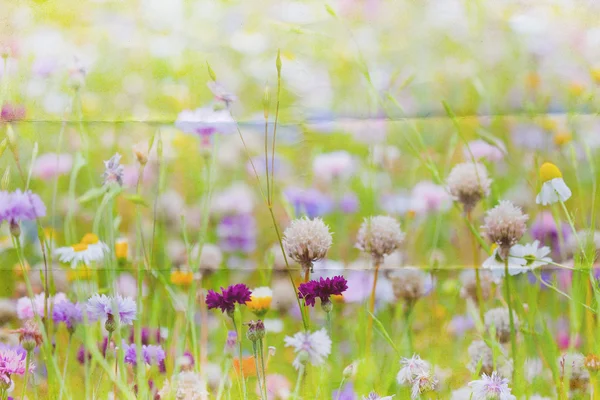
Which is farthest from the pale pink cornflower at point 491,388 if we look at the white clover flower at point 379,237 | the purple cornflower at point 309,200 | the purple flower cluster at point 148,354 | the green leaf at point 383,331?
the purple flower cluster at point 148,354

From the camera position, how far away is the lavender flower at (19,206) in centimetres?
97

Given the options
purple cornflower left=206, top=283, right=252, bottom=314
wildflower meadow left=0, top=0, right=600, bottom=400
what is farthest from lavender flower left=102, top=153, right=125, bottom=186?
purple cornflower left=206, top=283, right=252, bottom=314

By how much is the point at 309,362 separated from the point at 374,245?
0.64 ft

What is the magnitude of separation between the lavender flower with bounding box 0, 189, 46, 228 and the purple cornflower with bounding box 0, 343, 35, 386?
7.3 inches

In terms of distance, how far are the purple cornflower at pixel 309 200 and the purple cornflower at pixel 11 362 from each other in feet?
1.49

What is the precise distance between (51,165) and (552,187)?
0.73 meters

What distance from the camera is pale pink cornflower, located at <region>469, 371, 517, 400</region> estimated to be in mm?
929

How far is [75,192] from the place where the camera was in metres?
0.97

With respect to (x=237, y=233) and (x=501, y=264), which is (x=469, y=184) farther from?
(x=237, y=233)

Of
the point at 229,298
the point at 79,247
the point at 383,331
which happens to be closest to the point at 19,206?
the point at 79,247

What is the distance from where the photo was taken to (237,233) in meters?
0.96

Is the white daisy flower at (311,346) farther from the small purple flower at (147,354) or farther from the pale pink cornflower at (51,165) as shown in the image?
the pale pink cornflower at (51,165)

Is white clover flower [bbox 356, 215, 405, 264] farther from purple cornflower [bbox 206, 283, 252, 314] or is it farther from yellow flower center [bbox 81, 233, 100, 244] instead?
yellow flower center [bbox 81, 233, 100, 244]

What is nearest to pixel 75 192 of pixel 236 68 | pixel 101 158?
pixel 101 158
